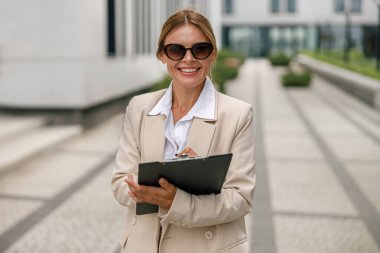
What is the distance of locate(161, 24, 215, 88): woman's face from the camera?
1916mm

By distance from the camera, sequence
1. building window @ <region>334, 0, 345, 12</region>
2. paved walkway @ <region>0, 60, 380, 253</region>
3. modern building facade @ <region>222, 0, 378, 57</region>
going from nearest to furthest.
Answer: paved walkway @ <region>0, 60, 380, 253</region> → modern building facade @ <region>222, 0, 378, 57</region> → building window @ <region>334, 0, 345, 12</region>

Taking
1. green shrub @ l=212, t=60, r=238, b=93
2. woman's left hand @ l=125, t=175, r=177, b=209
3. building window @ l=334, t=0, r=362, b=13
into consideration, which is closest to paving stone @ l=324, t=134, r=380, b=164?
green shrub @ l=212, t=60, r=238, b=93

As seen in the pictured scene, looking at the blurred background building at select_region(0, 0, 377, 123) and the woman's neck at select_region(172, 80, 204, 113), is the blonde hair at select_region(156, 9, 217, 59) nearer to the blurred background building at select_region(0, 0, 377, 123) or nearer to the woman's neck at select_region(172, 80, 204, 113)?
the woman's neck at select_region(172, 80, 204, 113)

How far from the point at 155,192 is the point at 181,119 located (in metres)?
0.37

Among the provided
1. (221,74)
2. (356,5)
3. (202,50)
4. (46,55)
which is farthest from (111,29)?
(356,5)

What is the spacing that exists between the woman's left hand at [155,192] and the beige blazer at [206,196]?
95mm

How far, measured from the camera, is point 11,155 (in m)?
7.61

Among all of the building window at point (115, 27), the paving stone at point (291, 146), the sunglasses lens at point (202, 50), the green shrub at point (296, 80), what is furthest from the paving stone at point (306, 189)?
the green shrub at point (296, 80)

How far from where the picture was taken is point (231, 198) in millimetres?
1915

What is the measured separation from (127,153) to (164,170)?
0.37 meters

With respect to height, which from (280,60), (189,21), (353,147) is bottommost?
(353,147)

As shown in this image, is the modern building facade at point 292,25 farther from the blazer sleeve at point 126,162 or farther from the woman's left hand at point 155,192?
the woman's left hand at point 155,192

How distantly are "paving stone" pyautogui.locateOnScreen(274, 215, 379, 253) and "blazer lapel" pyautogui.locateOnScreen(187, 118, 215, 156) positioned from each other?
2.80 meters

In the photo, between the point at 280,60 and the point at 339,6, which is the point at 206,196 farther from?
the point at 339,6
